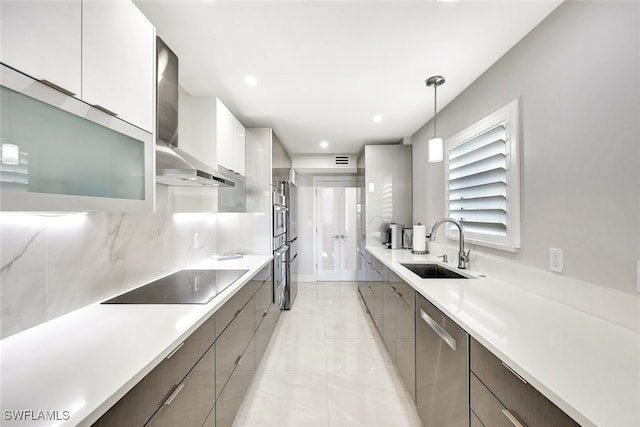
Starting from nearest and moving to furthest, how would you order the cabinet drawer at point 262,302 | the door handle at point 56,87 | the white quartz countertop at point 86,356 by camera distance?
the white quartz countertop at point 86,356 → the door handle at point 56,87 → the cabinet drawer at point 262,302

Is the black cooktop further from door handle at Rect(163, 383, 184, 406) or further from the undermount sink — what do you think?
the undermount sink

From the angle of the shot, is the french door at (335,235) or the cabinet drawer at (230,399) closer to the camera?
the cabinet drawer at (230,399)

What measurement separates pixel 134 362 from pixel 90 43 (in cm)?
109

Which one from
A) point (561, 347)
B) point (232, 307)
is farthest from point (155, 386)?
point (561, 347)

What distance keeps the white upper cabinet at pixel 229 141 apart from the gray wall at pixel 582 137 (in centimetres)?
216

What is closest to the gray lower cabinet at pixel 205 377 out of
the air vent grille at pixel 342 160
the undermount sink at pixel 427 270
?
the undermount sink at pixel 427 270

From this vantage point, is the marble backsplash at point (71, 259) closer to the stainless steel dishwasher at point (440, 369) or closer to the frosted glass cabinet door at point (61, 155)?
the frosted glass cabinet door at point (61, 155)

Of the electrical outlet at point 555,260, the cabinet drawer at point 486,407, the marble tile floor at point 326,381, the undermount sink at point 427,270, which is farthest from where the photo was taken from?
the undermount sink at point 427,270

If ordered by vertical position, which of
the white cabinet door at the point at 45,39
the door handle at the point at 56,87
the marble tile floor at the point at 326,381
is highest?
the white cabinet door at the point at 45,39

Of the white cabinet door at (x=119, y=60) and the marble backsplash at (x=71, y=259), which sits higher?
the white cabinet door at (x=119, y=60)

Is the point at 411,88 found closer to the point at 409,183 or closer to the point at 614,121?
the point at 614,121

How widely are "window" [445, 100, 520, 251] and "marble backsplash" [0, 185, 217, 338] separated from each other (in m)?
2.38

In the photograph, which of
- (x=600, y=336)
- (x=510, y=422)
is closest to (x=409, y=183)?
(x=600, y=336)

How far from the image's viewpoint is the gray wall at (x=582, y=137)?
1.02 metres
